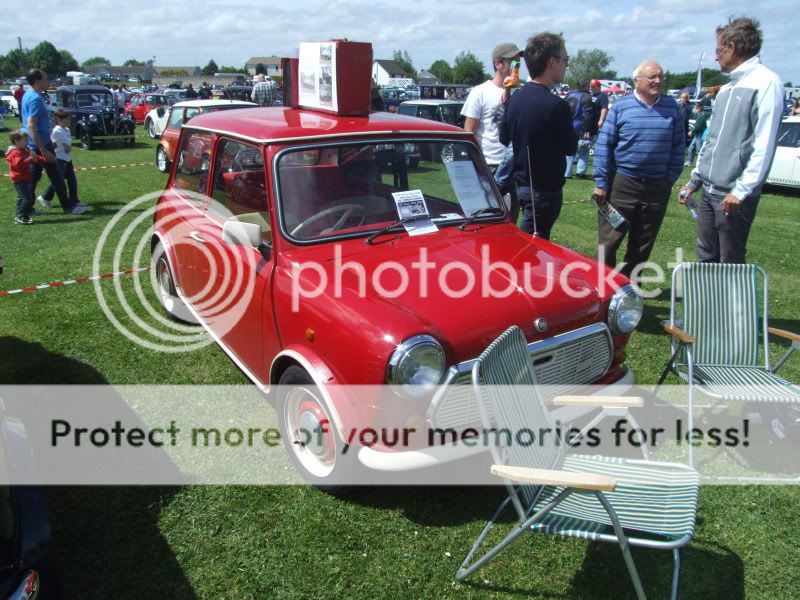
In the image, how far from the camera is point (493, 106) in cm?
575

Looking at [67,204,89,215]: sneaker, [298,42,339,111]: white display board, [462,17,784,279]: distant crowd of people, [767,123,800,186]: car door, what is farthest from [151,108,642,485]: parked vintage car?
[767,123,800,186]: car door

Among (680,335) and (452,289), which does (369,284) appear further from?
(680,335)

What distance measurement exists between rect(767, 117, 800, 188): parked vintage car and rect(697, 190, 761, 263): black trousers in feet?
30.2

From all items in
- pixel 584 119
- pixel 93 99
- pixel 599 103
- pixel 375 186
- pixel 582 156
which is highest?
pixel 93 99

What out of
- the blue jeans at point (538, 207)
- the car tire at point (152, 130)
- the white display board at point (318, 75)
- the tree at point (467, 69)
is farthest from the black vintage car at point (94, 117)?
the tree at point (467, 69)

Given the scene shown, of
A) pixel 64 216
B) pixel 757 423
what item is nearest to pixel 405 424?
pixel 757 423

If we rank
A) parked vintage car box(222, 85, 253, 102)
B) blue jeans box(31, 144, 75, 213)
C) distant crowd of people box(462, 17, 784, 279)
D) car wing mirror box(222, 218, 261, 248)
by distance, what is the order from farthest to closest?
parked vintage car box(222, 85, 253, 102)
blue jeans box(31, 144, 75, 213)
distant crowd of people box(462, 17, 784, 279)
car wing mirror box(222, 218, 261, 248)

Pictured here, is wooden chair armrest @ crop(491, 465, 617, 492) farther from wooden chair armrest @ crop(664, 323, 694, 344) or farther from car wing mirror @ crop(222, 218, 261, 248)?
car wing mirror @ crop(222, 218, 261, 248)

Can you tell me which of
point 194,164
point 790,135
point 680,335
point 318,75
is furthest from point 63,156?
point 790,135

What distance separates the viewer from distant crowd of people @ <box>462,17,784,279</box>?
445 centimetres

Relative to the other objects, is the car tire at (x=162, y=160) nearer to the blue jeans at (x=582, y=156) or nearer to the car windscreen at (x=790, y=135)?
the blue jeans at (x=582, y=156)

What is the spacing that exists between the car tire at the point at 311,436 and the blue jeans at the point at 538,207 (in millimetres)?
2626

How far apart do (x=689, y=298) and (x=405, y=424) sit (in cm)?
232

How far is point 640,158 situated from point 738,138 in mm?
745
